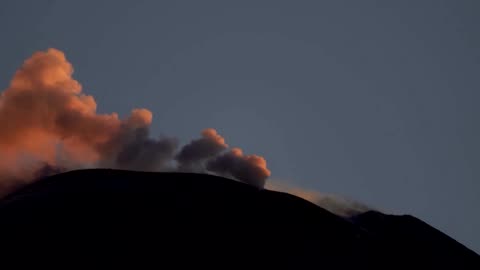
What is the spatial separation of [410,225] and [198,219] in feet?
132

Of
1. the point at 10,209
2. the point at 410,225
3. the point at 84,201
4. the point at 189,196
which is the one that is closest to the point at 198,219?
the point at 189,196

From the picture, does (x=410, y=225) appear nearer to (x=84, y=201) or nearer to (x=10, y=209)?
(x=84, y=201)

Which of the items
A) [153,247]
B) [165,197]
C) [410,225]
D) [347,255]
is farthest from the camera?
[410,225]

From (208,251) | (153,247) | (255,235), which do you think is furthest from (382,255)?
(153,247)

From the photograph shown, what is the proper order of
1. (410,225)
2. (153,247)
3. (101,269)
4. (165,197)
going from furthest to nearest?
(410,225)
(165,197)
(153,247)
(101,269)

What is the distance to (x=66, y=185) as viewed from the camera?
11612 centimetres

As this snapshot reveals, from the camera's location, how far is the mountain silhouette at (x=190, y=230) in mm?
96125

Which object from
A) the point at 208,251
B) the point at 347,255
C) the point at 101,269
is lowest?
the point at 101,269

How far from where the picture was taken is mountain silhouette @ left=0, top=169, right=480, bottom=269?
9612cm

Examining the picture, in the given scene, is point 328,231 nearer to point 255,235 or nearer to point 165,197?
point 255,235

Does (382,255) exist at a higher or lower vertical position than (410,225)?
lower

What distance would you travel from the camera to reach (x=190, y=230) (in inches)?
4146

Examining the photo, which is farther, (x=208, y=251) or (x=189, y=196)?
(x=189, y=196)

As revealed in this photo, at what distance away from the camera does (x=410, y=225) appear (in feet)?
427
